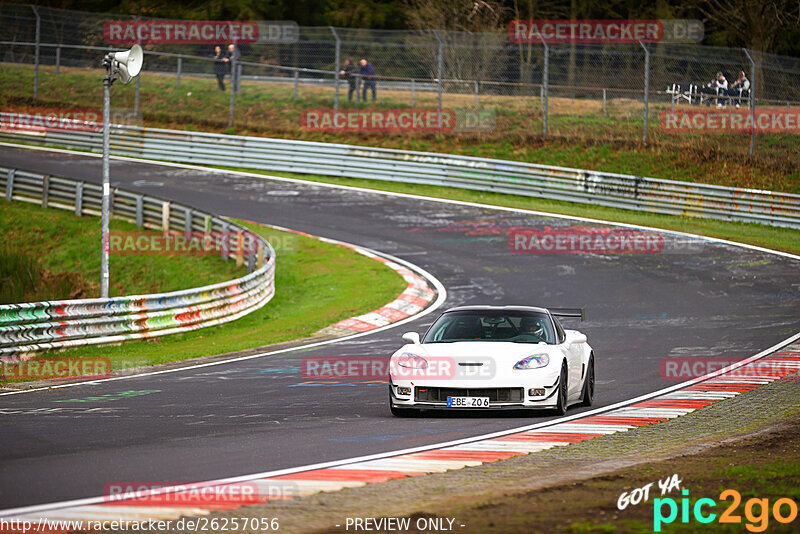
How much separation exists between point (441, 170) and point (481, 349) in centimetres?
2521

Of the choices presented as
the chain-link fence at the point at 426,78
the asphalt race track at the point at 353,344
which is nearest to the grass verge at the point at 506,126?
the chain-link fence at the point at 426,78

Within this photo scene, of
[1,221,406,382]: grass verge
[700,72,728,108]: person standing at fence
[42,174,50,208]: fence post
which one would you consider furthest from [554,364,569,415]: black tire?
[42,174,50,208]: fence post

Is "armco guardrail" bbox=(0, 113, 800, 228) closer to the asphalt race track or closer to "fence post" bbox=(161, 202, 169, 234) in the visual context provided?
the asphalt race track

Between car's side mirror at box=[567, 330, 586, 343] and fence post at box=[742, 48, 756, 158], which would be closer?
car's side mirror at box=[567, 330, 586, 343]

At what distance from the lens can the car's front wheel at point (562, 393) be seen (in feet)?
37.0

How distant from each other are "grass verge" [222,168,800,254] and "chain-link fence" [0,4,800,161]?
374 centimetres

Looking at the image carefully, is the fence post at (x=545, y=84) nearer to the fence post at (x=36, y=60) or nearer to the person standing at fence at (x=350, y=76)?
the person standing at fence at (x=350, y=76)

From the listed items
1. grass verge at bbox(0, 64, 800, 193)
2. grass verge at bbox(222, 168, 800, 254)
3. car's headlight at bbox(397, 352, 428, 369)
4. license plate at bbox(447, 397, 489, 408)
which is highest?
grass verge at bbox(0, 64, 800, 193)

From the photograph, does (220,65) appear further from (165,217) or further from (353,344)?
(353,344)

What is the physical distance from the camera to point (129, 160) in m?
40.4

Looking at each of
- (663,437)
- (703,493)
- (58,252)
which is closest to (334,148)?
(58,252)

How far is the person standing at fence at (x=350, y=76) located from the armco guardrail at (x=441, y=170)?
2.14 metres

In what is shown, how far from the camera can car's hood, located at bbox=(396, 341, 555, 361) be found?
11.2m

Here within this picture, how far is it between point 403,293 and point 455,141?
17284mm
